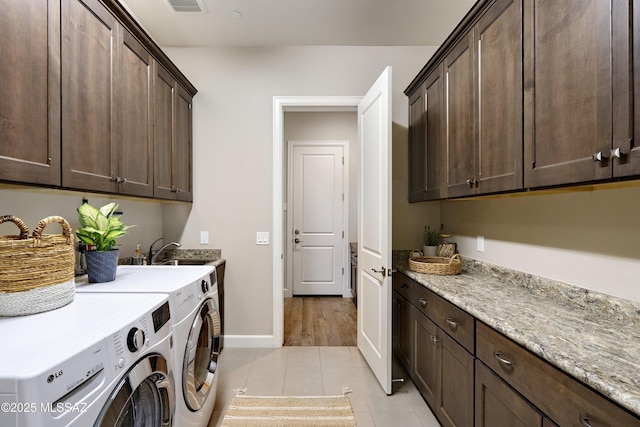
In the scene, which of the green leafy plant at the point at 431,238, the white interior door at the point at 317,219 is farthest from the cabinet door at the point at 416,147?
the white interior door at the point at 317,219

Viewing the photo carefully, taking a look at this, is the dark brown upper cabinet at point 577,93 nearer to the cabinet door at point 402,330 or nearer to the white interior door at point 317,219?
the cabinet door at point 402,330

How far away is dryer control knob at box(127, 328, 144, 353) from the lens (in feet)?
3.16

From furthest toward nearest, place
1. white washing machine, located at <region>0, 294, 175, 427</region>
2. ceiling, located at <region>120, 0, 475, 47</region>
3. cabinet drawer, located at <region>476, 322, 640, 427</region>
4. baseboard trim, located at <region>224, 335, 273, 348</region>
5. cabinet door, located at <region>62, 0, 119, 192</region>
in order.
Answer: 1. baseboard trim, located at <region>224, 335, 273, 348</region>
2. ceiling, located at <region>120, 0, 475, 47</region>
3. cabinet door, located at <region>62, 0, 119, 192</region>
4. cabinet drawer, located at <region>476, 322, 640, 427</region>
5. white washing machine, located at <region>0, 294, 175, 427</region>

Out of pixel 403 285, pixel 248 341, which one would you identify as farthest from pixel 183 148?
pixel 403 285

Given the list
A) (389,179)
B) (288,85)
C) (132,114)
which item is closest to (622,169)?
(389,179)

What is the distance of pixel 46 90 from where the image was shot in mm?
1249

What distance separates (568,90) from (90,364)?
5.72ft

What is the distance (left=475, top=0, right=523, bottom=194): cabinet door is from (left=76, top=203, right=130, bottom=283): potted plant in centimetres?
197

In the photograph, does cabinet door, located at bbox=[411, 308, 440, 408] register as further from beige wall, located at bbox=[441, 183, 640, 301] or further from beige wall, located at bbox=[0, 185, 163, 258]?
beige wall, located at bbox=[0, 185, 163, 258]

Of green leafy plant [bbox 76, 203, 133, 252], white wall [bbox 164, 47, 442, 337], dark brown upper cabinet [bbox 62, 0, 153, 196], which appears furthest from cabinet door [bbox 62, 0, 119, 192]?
white wall [bbox 164, 47, 442, 337]

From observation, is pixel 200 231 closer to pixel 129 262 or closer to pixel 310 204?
pixel 129 262

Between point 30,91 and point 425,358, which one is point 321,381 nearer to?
point 425,358

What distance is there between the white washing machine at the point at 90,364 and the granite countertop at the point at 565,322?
1.26m

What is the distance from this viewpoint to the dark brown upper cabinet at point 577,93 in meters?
0.97
